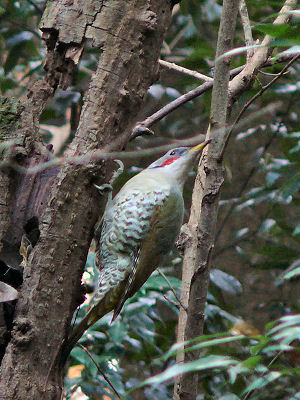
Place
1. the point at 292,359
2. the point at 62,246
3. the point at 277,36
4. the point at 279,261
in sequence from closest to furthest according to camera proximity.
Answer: the point at 277,36 → the point at 62,246 → the point at 292,359 → the point at 279,261

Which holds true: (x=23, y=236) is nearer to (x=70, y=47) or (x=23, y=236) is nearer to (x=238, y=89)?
(x=70, y=47)

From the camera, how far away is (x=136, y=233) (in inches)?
91.0

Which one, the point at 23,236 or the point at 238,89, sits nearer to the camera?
the point at 23,236

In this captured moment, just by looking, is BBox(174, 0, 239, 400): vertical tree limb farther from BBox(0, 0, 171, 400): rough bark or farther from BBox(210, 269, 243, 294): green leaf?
BBox(210, 269, 243, 294): green leaf

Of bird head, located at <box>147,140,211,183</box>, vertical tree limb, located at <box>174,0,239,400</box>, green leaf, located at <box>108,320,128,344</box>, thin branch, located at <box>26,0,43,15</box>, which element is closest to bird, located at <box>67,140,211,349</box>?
bird head, located at <box>147,140,211,183</box>

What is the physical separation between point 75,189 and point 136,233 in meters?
0.64

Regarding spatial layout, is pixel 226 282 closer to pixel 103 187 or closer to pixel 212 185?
pixel 103 187

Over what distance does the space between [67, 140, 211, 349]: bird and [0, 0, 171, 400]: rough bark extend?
542 mm

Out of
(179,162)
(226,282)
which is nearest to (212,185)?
(179,162)

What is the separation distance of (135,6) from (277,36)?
0.87 metres

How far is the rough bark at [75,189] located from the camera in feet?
5.28

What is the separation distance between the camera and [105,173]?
5.86 feet

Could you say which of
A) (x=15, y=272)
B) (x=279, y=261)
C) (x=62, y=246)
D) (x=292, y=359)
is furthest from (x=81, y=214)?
(x=279, y=261)

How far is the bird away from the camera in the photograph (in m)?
2.26
